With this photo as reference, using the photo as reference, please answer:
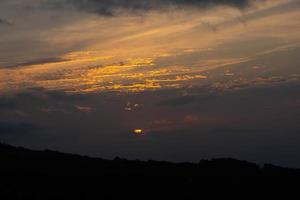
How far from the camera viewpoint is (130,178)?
52469 millimetres

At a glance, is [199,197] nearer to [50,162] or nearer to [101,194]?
[101,194]

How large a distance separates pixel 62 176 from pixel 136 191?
7.49m

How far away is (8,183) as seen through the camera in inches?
1852

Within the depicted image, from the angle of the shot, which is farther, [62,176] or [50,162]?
[50,162]

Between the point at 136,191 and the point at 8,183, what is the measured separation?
35.9ft

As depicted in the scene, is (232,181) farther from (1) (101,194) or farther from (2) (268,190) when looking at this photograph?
(1) (101,194)

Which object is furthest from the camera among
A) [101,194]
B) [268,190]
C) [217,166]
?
[217,166]

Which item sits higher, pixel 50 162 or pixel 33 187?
pixel 50 162

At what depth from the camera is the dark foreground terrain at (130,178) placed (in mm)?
47125

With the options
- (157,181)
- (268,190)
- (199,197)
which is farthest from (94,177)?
(268,190)

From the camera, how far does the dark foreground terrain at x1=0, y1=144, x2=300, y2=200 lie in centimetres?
4712

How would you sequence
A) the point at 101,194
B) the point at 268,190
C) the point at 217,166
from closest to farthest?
the point at 101,194 → the point at 268,190 → the point at 217,166

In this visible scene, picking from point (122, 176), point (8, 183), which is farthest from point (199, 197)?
point (8, 183)

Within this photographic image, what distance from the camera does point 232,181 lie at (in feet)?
171
